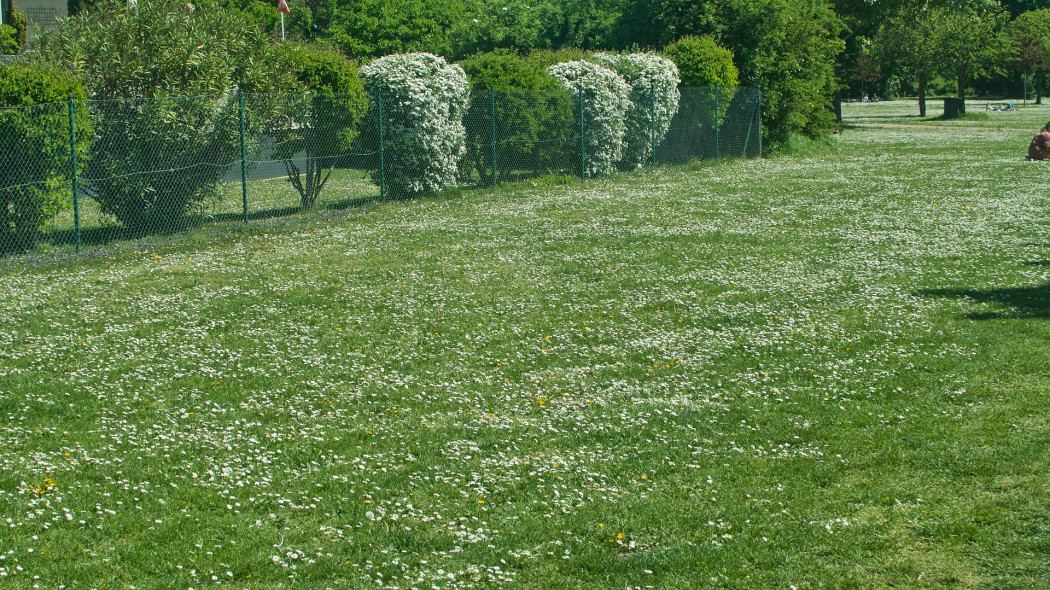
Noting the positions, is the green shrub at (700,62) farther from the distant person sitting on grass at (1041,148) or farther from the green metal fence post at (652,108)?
the distant person sitting on grass at (1041,148)

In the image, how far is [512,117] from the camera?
2070cm

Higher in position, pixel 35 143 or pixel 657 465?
pixel 35 143

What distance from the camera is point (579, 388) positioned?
7.66 metres

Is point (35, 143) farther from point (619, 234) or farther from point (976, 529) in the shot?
point (976, 529)

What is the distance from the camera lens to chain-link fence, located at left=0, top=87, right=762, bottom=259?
12977 millimetres

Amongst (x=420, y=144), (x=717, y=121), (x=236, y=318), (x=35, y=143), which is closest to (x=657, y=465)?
(x=236, y=318)

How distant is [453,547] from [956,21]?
54.5m

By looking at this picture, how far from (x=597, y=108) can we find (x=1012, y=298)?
13.8 meters

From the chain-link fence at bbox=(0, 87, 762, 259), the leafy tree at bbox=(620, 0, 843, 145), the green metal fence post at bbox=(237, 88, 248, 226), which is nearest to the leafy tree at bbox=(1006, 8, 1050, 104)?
the leafy tree at bbox=(620, 0, 843, 145)

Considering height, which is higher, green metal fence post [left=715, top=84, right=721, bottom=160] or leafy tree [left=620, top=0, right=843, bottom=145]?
leafy tree [left=620, top=0, right=843, bottom=145]

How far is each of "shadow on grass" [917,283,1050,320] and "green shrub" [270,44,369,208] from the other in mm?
10676

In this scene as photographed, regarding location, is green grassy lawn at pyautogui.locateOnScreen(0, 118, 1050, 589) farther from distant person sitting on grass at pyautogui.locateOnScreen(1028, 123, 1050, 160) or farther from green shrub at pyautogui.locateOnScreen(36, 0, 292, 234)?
distant person sitting on grass at pyautogui.locateOnScreen(1028, 123, 1050, 160)

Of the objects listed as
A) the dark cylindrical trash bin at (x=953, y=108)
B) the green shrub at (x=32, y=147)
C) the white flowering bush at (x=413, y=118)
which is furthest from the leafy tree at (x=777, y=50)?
the dark cylindrical trash bin at (x=953, y=108)

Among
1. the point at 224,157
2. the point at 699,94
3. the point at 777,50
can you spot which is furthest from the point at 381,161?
the point at 777,50
